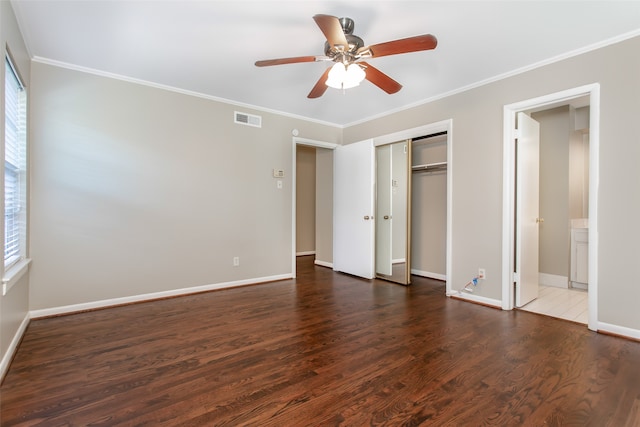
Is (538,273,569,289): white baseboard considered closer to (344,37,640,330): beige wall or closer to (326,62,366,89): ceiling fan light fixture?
(344,37,640,330): beige wall

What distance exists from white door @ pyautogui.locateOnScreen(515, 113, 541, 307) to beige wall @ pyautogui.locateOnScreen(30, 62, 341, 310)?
2.99 m

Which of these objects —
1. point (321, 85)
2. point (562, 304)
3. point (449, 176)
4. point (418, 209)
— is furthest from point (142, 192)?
point (562, 304)

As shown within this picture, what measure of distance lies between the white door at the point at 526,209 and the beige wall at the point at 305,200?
4537mm

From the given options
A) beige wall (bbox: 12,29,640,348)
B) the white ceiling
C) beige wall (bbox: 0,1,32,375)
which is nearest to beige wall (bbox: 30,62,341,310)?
beige wall (bbox: 12,29,640,348)

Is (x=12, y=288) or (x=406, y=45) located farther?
(x=12, y=288)

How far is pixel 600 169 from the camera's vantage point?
2.68 metres

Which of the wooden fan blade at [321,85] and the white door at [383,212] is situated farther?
the white door at [383,212]

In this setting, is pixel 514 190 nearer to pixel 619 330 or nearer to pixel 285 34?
pixel 619 330

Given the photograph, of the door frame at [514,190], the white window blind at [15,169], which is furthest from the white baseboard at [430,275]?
the white window blind at [15,169]

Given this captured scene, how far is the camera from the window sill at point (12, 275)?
6.57ft

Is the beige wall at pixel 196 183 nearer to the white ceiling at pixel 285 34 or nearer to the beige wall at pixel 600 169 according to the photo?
the beige wall at pixel 600 169

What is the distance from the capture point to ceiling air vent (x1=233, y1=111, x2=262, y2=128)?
13.8ft

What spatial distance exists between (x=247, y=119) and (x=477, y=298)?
3.68m

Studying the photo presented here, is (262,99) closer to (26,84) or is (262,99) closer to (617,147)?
(26,84)
